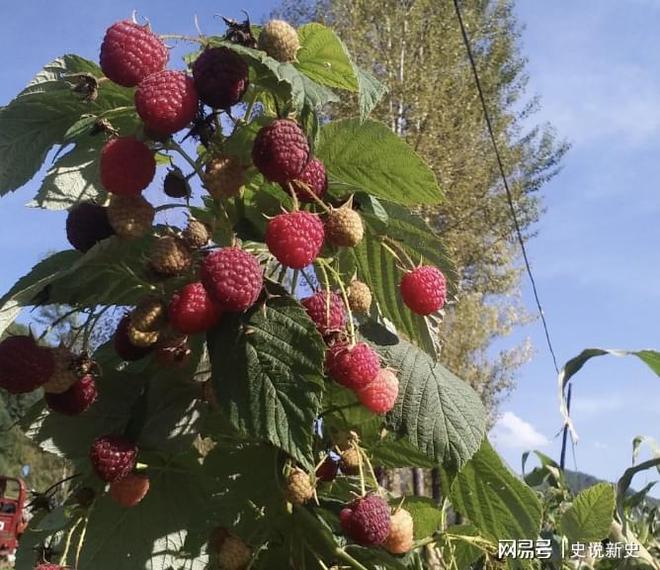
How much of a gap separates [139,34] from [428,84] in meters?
6.38

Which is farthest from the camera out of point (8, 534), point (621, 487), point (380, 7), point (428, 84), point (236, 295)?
point (380, 7)

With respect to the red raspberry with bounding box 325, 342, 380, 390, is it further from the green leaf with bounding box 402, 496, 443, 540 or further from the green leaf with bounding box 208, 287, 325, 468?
the green leaf with bounding box 402, 496, 443, 540

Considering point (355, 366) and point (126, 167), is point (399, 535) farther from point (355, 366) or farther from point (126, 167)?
point (126, 167)

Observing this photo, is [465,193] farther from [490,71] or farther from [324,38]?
[324,38]

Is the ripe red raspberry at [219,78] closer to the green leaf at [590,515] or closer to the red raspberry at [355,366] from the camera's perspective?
the red raspberry at [355,366]

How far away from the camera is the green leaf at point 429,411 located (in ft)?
1.49

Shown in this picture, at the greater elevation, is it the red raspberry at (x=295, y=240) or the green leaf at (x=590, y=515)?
the red raspberry at (x=295, y=240)

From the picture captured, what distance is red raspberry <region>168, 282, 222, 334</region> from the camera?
0.36 m

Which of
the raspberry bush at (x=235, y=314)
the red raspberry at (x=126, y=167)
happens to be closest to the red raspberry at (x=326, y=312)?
the raspberry bush at (x=235, y=314)

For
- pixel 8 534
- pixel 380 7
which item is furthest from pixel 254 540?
pixel 380 7

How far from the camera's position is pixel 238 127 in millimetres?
414

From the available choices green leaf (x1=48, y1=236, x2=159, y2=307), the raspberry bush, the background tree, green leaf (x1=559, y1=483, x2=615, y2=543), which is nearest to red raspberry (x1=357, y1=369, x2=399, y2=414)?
the raspberry bush

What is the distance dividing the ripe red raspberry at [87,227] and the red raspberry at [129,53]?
0.06m

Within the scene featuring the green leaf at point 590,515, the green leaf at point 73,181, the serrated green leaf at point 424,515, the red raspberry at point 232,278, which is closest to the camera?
the red raspberry at point 232,278
